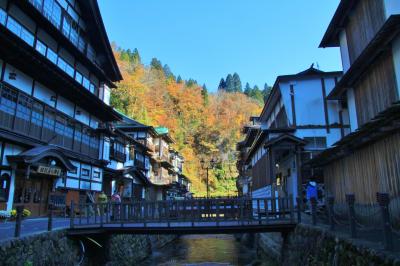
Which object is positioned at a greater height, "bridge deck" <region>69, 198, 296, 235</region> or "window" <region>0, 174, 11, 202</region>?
"window" <region>0, 174, 11, 202</region>

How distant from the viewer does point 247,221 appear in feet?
55.2

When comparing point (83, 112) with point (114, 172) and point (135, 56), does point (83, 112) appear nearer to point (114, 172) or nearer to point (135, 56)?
point (114, 172)

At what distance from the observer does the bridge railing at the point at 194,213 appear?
16.8 m

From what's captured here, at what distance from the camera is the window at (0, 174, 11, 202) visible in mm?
16844

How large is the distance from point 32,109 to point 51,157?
10.1 feet

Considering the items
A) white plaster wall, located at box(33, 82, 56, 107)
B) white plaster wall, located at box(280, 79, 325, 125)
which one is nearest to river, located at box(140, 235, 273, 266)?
white plaster wall, located at box(280, 79, 325, 125)

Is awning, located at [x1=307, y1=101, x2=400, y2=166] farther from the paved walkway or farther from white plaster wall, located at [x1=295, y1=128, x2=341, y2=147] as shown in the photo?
the paved walkway

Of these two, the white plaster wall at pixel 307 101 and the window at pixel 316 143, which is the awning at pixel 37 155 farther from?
the window at pixel 316 143

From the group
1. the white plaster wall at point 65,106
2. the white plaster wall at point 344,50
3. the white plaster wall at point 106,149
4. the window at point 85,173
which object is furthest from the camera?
the white plaster wall at point 106,149

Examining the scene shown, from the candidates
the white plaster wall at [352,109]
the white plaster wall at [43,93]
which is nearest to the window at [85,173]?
the white plaster wall at [43,93]

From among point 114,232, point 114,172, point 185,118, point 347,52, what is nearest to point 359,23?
point 347,52

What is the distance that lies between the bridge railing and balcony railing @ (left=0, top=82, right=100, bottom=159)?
5.77m

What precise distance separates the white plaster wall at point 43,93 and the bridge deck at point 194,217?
7.88 metres

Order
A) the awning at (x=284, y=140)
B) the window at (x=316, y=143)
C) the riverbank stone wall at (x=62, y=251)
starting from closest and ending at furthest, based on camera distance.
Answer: the riverbank stone wall at (x=62, y=251)
the awning at (x=284, y=140)
the window at (x=316, y=143)
